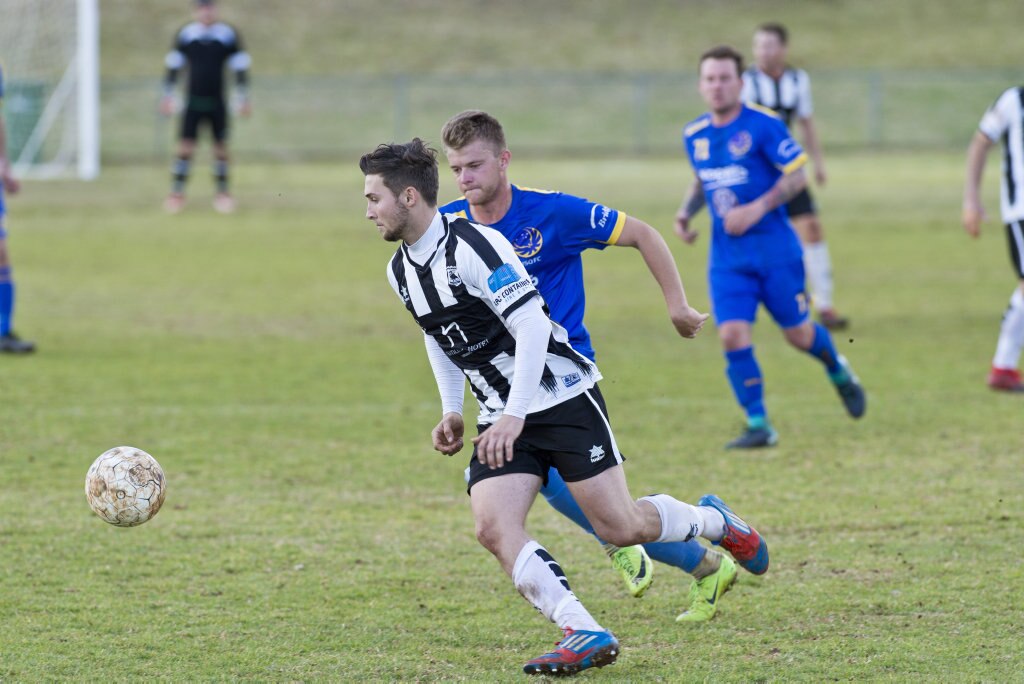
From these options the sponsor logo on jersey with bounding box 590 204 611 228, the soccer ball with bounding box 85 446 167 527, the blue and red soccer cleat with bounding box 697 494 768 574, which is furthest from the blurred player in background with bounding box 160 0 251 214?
the blue and red soccer cleat with bounding box 697 494 768 574

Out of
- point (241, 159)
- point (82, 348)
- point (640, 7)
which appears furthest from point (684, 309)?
point (640, 7)

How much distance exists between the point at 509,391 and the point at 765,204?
3.66 m

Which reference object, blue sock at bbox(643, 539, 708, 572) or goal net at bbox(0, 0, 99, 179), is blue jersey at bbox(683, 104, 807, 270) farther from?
goal net at bbox(0, 0, 99, 179)

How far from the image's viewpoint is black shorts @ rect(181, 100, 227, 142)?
20.7 metres

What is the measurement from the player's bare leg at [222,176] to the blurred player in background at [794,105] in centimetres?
1040

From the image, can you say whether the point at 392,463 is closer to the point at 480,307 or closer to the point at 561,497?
the point at 561,497

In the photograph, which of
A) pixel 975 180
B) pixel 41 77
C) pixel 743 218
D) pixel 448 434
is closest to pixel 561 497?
pixel 448 434

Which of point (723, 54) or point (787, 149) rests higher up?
point (723, 54)

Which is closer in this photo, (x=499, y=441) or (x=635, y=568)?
(x=499, y=441)

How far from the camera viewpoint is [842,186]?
2433cm

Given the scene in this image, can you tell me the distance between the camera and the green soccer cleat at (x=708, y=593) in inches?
199

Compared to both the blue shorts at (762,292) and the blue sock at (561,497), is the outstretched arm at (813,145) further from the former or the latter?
the blue sock at (561,497)

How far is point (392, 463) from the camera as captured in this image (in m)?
7.57

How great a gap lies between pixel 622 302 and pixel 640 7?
3334 centimetres
